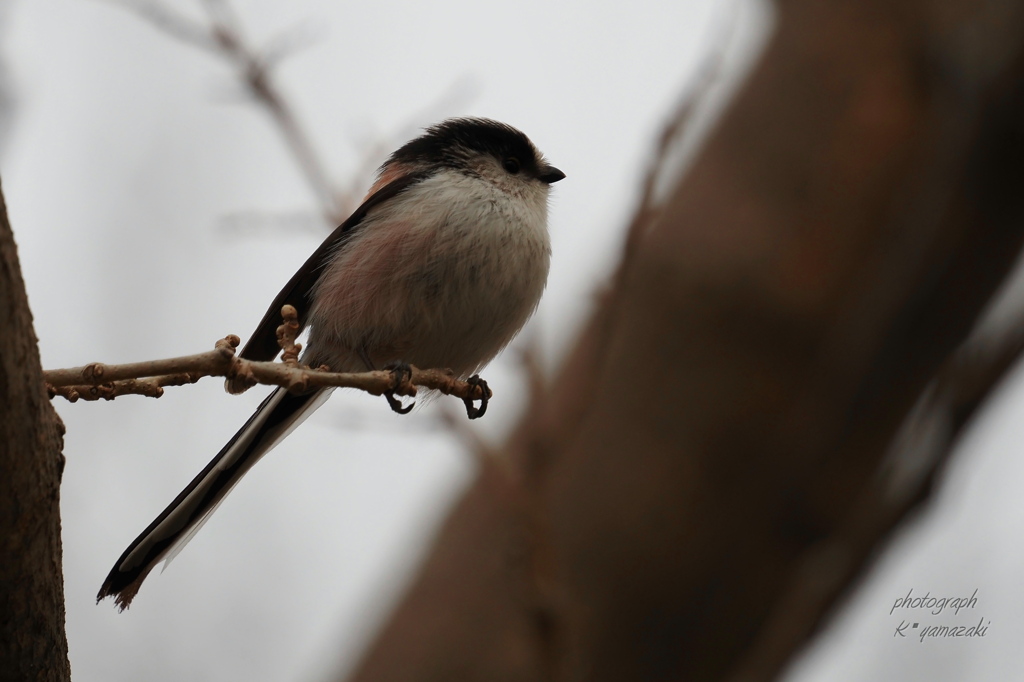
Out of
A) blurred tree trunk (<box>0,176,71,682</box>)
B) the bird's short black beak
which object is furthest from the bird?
blurred tree trunk (<box>0,176,71,682</box>)

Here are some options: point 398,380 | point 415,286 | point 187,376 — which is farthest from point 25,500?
point 415,286

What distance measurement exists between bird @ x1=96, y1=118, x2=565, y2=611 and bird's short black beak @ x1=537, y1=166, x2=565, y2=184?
21 cm

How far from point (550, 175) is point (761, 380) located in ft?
3.84

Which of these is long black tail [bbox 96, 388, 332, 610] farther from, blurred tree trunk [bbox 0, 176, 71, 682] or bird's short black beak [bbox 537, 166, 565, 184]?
bird's short black beak [bbox 537, 166, 565, 184]

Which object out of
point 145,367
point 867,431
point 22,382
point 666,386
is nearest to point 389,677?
point 666,386

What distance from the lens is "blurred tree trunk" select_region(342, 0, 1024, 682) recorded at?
3.46 metres

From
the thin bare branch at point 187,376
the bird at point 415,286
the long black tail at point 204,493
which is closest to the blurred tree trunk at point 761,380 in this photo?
the bird at point 415,286

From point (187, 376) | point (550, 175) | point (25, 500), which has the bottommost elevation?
point (25, 500)

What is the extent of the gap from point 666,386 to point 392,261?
4.42ft

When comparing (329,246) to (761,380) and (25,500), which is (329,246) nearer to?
(761,380)

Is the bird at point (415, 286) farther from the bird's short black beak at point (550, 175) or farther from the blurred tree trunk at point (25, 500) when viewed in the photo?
the blurred tree trunk at point (25, 500)

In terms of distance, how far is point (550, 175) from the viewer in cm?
357

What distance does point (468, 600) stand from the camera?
3.68 metres

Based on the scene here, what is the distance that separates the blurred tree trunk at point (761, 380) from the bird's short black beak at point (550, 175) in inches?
23.2
